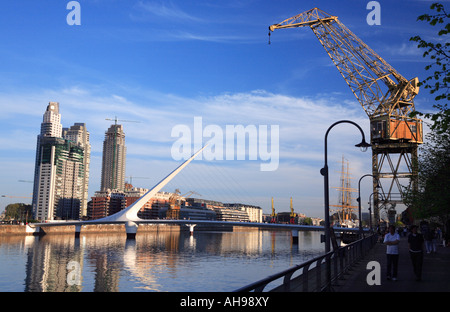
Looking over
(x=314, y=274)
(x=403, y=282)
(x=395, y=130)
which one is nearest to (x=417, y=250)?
(x=403, y=282)

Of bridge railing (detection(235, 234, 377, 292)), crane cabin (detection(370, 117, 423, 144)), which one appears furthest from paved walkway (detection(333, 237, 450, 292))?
crane cabin (detection(370, 117, 423, 144))

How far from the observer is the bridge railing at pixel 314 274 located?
25.3 feet

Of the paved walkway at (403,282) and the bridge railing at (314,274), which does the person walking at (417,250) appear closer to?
the paved walkway at (403,282)

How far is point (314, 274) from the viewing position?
37.2 feet

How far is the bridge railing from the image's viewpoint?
771 centimetres

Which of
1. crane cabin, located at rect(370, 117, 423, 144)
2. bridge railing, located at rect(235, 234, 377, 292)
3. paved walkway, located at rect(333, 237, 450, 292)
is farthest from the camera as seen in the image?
crane cabin, located at rect(370, 117, 423, 144)

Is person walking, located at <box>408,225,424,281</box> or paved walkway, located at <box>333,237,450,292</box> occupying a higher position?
person walking, located at <box>408,225,424,281</box>

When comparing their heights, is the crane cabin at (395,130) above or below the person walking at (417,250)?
above

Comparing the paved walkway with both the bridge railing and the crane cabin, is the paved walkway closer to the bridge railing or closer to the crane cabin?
the bridge railing

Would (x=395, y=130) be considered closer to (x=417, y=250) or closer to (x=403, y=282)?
(x=417, y=250)

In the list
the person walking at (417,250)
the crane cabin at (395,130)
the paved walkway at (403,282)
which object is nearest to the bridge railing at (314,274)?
the paved walkway at (403,282)

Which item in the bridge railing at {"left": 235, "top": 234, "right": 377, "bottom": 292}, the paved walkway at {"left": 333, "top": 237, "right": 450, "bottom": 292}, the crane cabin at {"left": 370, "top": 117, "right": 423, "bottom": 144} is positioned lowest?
the paved walkway at {"left": 333, "top": 237, "right": 450, "bottom": 292}

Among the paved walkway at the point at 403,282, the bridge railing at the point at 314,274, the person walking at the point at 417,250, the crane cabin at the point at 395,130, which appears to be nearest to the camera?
the bridge railing at the point at 314,274

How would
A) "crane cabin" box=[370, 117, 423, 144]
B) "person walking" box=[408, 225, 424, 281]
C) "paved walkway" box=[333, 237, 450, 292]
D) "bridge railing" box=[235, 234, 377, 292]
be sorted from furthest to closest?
"crane cabin" box=[370, 117, 423, 144]
"person walking" box=[408, 225, 424, 281]
"paved walkway" box=[333, 237, 450, 292]
"bridge railing" box=[235, 234, 377, 292]
